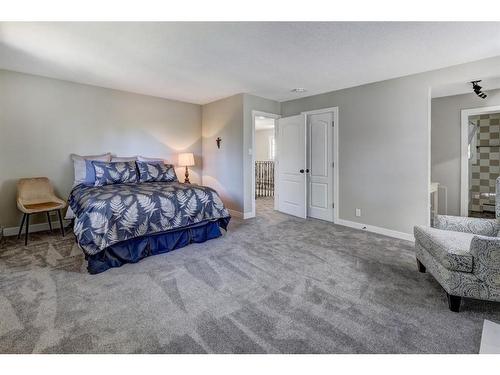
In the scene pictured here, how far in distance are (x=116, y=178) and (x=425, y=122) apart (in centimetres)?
441

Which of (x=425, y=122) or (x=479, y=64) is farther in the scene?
(x=425, y=122)

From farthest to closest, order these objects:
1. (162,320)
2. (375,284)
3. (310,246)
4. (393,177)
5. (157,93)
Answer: (157,93) → (393,177) → (310,246) → (375,284) → (162,320)

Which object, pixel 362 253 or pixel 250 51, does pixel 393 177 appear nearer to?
pixel 362 253

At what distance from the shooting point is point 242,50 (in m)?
2.89

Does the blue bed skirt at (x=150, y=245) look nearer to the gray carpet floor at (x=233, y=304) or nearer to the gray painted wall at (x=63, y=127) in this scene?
the gray carpet floor at (x=233, y=304)

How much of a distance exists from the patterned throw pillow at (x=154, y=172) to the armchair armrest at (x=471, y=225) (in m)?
3.74

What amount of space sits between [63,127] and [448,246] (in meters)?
5.14

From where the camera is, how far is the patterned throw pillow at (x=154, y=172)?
4242mm

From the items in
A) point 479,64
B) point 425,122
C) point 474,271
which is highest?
point 479,64

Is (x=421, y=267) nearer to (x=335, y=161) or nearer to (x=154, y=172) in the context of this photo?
(x=335, y=161)

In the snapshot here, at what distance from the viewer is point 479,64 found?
3.11m

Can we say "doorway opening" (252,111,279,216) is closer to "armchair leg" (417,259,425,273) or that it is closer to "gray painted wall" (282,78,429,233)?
"gray painted wall" (282,78,429,233)

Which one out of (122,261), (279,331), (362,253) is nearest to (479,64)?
(362,253)

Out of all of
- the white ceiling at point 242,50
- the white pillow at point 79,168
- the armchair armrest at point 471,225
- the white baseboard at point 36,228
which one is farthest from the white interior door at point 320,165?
the white baseboard at point 36,228
